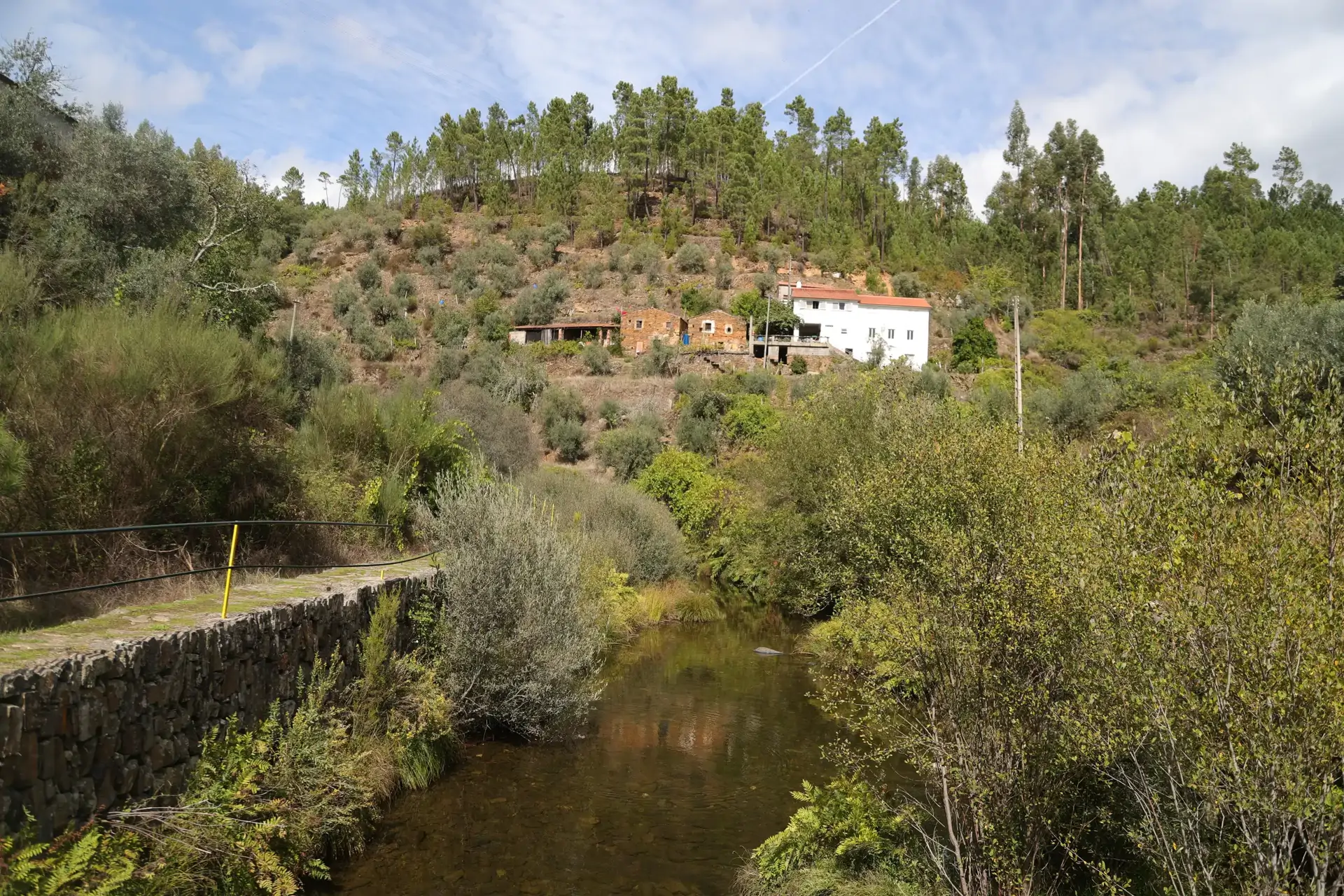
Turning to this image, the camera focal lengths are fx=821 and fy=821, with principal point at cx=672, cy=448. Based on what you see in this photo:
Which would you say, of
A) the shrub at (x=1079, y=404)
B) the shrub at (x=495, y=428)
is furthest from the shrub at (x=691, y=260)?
the shrub at (x=495, y=428)

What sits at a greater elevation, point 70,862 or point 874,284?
point 874,284

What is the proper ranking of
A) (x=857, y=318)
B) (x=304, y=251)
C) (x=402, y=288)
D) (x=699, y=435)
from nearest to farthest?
(x=699, y=435)
(x=857, y=318)
(x=402, y=288)
(x=304, y=251)

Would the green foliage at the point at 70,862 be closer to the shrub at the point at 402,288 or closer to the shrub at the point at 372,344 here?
the shrub at the point at 372,344

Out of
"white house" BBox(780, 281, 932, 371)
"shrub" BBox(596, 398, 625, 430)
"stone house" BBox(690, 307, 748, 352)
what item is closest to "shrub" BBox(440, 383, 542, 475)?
"shrub" BBox(596, 398, 625, 430)

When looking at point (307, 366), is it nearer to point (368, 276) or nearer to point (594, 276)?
point (368, 276)

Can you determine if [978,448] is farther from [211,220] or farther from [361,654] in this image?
[211,220]

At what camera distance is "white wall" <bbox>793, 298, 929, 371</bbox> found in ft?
229

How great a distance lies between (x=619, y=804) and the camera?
12.1 m

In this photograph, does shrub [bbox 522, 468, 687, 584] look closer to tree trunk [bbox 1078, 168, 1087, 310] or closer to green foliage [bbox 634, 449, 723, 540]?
green foliage [bbox 634, 449, 723, 540]

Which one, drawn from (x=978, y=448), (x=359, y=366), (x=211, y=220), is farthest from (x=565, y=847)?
(x=359, y=366)

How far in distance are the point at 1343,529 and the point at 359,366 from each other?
203 feet

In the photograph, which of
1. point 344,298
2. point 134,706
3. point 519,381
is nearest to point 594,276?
point 344,298

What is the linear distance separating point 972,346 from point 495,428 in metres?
46.2

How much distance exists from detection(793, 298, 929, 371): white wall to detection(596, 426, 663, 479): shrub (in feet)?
91.2
